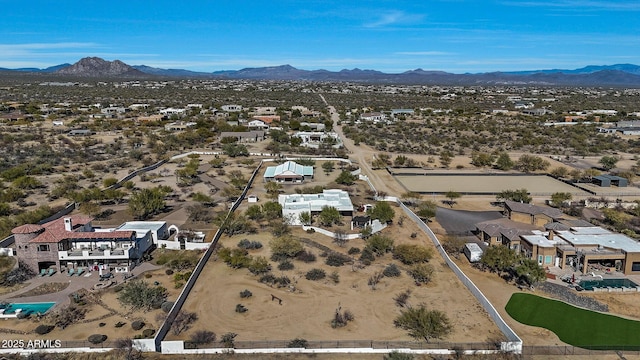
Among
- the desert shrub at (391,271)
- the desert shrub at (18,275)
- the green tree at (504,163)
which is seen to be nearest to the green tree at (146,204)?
the desert shrub at (18,275)

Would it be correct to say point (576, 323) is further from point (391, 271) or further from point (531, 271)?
point (391, 271)

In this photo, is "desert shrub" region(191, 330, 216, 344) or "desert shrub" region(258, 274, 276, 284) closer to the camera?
"desert shrub" region(191, 330, 216, 344)

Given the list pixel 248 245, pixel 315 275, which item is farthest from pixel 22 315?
pixel 315 275

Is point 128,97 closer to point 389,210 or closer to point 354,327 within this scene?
point 389,210

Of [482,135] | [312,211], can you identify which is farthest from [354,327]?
[482,135]

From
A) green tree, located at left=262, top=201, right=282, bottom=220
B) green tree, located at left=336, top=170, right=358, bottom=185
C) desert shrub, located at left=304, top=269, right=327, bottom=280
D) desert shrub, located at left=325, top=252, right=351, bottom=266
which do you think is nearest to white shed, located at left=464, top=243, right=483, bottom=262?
desert shrub, located at left=325, top=252, right=351, bottom=266

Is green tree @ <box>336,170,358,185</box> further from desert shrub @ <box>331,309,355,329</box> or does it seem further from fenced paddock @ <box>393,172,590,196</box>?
desert shrub @ <box>331,309,355,329</box>
